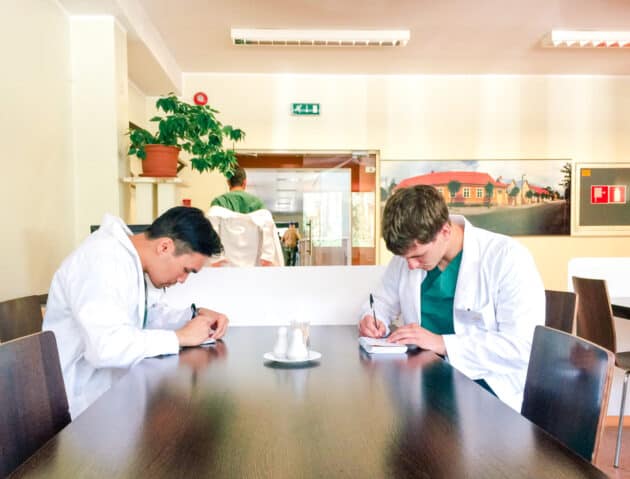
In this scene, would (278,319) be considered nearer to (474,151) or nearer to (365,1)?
(365,1)

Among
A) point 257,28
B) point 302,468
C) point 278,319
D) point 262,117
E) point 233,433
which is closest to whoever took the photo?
point 302,468

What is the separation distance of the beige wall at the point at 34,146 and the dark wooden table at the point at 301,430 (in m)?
1.83

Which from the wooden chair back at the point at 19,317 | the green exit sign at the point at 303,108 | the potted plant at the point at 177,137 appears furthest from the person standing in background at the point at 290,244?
the wooden chair back at the point at 19,317

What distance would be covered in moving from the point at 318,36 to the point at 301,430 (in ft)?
13.8

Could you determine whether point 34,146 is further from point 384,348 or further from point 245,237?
point 384,348

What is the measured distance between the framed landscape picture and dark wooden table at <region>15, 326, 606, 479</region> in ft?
15.3

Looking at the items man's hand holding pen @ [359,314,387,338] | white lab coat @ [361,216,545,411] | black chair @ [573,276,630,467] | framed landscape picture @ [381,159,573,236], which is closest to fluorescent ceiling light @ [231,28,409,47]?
framed landscape picture @ [381,159,573,236]

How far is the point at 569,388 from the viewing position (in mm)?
1230

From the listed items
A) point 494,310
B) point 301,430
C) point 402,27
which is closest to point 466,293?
point 494,310

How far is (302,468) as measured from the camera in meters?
0.87

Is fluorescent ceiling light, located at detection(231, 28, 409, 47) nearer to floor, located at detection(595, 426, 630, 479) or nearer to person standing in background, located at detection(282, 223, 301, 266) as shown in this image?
person standing in background, located at detection(282, 223, 301, 266)

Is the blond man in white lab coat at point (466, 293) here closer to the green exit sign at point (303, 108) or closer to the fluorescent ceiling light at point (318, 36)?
the fluorescent ceiling light at point (318, 36)

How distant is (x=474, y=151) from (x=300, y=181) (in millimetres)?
1917

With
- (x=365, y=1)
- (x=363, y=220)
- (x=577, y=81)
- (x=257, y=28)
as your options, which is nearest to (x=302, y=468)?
(x=365, y=1)
